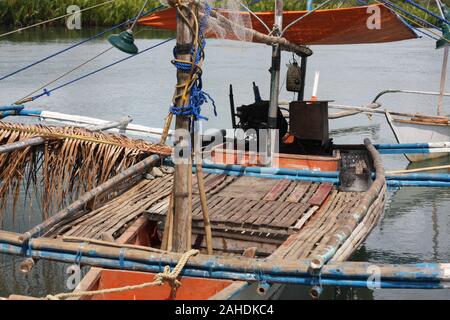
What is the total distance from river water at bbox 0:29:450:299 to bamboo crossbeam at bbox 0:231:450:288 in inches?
46.9

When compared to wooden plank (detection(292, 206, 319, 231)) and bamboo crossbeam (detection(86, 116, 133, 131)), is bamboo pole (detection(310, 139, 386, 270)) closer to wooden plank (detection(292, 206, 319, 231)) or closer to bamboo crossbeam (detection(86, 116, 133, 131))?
wooden plank (detection(292, 206, 319, 231))

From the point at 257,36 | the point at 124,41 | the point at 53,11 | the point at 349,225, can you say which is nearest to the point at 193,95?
the point at 124,41

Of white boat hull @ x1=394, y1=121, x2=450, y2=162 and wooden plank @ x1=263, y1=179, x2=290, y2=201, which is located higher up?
wooden plank @ x1=263, y1=179, x2=290, y2=201

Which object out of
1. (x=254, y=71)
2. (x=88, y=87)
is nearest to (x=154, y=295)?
(x=88, y=87)

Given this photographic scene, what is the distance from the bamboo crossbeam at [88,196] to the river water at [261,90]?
1605mm

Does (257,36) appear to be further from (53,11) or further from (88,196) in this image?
(53,11)

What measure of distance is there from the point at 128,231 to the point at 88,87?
1586 centimetres

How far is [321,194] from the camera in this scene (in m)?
8.27

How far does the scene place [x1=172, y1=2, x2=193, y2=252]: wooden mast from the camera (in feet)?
20.0

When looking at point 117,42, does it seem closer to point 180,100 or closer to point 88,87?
point 180,100

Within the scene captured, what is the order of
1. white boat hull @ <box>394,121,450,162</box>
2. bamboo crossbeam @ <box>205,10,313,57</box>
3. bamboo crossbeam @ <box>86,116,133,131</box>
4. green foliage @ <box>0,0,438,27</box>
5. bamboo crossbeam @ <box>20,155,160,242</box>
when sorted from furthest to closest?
1. green foliage @ <box>0,0,438,27</box>
2. white boat hull @ <box>394,121,450,162</box>
3. bamboo crossbeam @ <box>86,116,133,131</box>
4. bamboo crossbeam @ <box>205,10,313,57</box>
5. bamboo crossbeam @ <box>20,155,160,242</box>

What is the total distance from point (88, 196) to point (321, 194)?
2473 mm

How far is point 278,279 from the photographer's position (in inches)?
230

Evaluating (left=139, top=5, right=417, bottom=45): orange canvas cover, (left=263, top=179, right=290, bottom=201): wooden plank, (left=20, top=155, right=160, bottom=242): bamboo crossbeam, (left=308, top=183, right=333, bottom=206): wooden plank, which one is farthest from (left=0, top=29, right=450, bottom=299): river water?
(left=20, top=155, right=160, bottom=242): bamboo crossbeam
